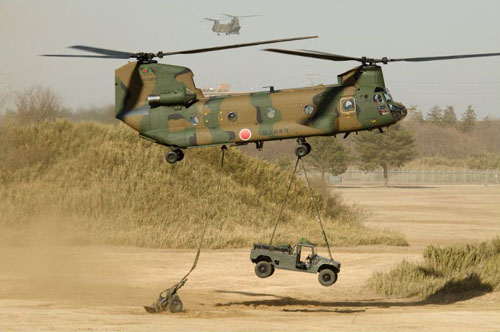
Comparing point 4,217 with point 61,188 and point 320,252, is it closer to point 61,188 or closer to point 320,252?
point 61,188

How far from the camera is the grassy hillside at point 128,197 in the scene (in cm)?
4459

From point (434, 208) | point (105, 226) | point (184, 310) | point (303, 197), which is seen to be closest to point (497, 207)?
point (434, 208)

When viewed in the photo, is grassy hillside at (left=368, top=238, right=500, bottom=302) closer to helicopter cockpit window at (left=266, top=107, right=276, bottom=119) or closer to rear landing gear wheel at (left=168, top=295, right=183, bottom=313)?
rear landing gear wheel at (left=168, top=295, right=183, bottom=313)

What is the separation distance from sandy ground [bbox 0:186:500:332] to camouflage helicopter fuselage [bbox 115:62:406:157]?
490 cm

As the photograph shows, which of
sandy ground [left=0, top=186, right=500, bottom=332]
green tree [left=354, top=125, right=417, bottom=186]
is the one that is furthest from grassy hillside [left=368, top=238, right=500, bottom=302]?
green tree [left=354, top=125, right=417, bottom=186]

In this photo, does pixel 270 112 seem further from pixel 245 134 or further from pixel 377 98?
pixel 377 98

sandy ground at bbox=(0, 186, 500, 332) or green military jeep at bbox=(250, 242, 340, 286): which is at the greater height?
green military jeep at bbox=(250, 242, 340, 286)

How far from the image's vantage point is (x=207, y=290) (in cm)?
3275

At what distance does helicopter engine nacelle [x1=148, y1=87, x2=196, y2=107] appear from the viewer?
1055 inches

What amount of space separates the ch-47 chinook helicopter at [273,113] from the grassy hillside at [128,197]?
17916 millimetres

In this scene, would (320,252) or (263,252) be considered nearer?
(263,252)

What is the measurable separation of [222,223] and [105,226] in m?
5.67

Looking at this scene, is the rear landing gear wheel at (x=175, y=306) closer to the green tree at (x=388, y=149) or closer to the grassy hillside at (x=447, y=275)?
the grassy hillside at (x=447, y=275)

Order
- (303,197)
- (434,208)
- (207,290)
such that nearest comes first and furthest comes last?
(207,290), (303,197), (434,208)
